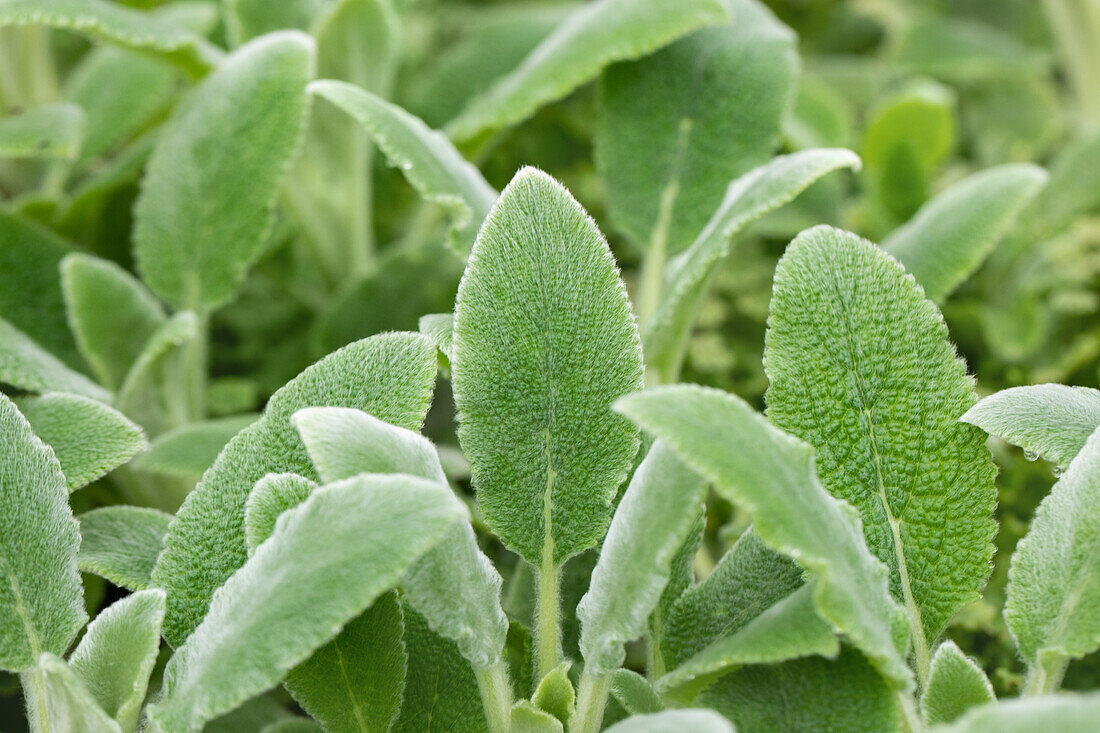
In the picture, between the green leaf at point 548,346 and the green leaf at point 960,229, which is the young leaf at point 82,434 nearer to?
the green leaf at point 548,346

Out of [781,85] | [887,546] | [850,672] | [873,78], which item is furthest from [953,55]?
[850,672]

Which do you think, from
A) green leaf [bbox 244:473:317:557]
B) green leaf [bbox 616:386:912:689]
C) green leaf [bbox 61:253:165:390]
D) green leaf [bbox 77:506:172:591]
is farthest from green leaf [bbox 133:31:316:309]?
green leaf [bbox 616:386:912:689]

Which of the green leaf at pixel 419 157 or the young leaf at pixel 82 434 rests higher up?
the green leaf at pixel 419 157

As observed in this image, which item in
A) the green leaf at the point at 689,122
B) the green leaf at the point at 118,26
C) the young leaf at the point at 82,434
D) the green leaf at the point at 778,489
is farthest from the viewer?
the green leaf at the point at 689,122

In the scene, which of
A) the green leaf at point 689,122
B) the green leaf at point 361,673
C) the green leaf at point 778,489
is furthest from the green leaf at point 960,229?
the green leaf at point 361,673

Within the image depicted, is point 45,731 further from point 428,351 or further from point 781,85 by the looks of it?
point 781,85

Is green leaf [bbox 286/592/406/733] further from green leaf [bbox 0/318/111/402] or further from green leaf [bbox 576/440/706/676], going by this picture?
green leaf [bbox 0/318/111/402]

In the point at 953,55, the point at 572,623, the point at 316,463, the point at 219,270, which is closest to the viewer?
the point at 316,463

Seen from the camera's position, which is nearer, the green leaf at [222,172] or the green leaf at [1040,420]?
the green leaf at [1040,420]
